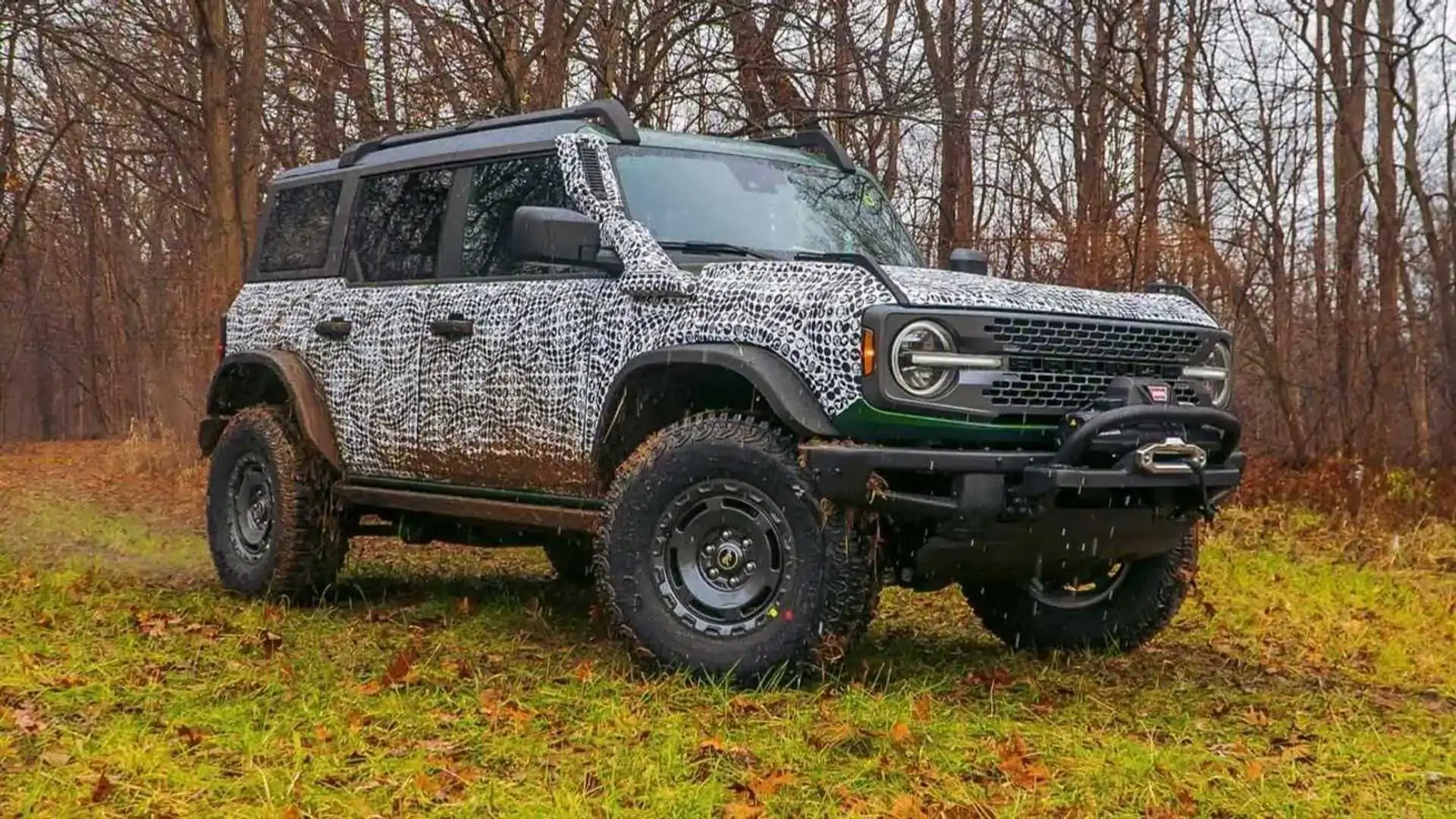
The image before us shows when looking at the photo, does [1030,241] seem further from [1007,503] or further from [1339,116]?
[1007,503]

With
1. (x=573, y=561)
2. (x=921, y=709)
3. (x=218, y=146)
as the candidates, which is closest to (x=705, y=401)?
(x=921, y=709)

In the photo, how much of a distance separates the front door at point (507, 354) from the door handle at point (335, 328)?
0.63 metres

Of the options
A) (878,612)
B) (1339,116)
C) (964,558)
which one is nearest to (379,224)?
(878,612)

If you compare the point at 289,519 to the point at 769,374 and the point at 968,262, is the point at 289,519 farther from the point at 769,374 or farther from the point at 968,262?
the point at 968,262

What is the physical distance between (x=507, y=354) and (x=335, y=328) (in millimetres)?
1288

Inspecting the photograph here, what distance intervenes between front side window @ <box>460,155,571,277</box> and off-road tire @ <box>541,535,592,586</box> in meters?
1.71

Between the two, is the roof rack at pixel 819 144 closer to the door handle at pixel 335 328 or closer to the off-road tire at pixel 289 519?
the door handle at pixel 335 328

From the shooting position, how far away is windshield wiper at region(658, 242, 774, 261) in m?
5.36

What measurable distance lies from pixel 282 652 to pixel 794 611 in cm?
220

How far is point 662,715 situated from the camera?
433 cm

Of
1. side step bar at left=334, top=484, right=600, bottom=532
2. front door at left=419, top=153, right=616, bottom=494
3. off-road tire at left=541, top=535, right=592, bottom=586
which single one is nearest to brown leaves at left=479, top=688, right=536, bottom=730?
side step bar at left=334, top=484, right=600, bottom=532

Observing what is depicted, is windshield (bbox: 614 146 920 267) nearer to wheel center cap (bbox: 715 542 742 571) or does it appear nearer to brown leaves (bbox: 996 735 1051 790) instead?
wheel center cap (bbox: 715 542 742 571)

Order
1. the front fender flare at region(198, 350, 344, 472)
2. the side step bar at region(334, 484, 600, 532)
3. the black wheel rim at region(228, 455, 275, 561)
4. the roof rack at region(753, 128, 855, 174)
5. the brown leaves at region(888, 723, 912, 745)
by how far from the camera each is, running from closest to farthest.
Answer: the brown leaves at region(888, 723, 912, 745), the side step bar at region(334, 484, 600, 532), the roof rack at region(753, 128, 855, 174), the front fender flare at region(198, 350, 344, 472), the black wheel rim at region(228, 455, 275, 561)

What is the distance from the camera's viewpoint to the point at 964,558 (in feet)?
14.7
